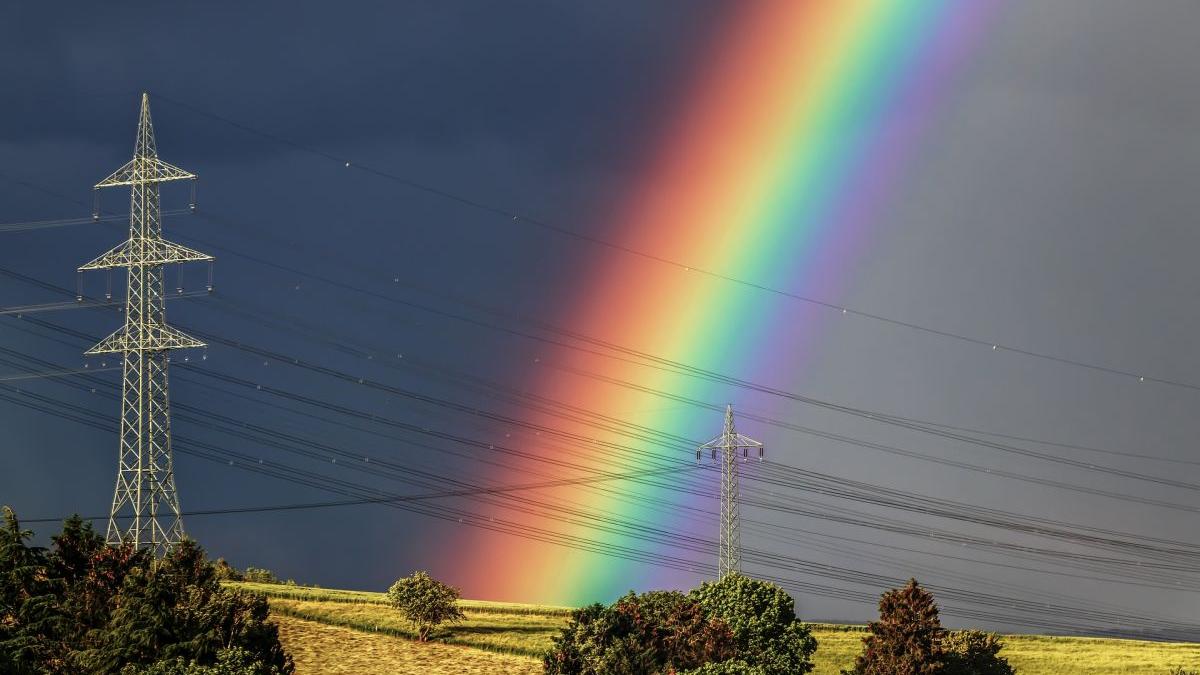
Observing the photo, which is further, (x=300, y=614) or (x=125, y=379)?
(x=300, y=614)

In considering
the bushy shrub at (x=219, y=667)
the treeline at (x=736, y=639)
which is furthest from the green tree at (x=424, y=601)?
the bushy shrub at (x=219, y=667)

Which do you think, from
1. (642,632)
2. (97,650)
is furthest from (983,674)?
(97,650)

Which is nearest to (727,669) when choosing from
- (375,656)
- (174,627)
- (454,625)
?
(375,656)

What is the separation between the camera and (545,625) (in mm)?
171750

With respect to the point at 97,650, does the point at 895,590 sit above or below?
above

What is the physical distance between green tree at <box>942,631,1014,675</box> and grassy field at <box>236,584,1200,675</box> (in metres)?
15.7

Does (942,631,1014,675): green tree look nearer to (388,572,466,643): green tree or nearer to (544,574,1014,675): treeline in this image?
(544,574,1014,675): treeline

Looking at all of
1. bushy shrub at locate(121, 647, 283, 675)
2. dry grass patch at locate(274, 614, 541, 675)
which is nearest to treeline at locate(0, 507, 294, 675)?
bushy shrub at locate(121, 647, 283, 675)

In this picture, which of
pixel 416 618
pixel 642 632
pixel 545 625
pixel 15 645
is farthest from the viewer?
pixel 545 625

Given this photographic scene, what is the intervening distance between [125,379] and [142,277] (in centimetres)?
1008

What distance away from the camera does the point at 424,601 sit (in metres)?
156

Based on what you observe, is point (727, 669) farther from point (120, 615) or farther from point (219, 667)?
point (120, 615)

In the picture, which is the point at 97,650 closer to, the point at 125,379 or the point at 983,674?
the point at 125,379

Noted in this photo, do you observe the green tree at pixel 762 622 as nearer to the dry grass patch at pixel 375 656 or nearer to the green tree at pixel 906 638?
the green tree at pixel 906 638
